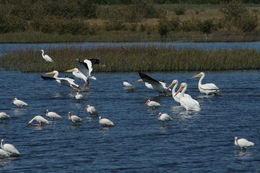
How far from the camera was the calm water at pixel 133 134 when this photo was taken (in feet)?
38.2

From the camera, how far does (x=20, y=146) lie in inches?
524

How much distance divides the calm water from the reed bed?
202 inches

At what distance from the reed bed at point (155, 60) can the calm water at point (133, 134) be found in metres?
5.12

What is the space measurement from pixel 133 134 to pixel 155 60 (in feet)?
47.9

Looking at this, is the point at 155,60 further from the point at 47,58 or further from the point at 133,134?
the point at 133,134

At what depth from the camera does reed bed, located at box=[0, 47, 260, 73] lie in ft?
94.3

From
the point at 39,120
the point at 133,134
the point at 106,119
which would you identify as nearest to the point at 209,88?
the point at 106,119

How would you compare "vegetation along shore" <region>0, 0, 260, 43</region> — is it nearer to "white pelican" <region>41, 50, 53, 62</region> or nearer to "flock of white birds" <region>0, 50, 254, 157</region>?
"white pelican" <region>41, 50, 53, 62</region>

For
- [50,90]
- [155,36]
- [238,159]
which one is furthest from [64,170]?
[155,36]

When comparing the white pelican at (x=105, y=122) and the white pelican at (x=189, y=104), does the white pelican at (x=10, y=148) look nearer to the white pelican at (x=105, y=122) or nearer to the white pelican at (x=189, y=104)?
the white pelican at (x=105, y=122)

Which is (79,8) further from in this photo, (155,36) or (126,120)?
(126,120)

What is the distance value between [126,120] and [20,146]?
408 centimetres

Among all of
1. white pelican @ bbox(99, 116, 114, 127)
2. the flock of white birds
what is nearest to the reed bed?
the flock of white birds

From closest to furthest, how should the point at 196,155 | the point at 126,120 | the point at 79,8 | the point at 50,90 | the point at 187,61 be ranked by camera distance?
the point at 196,155 < the point at 126,120 < the point at 50,90 < the point at 187,61 < the point at 79,8
